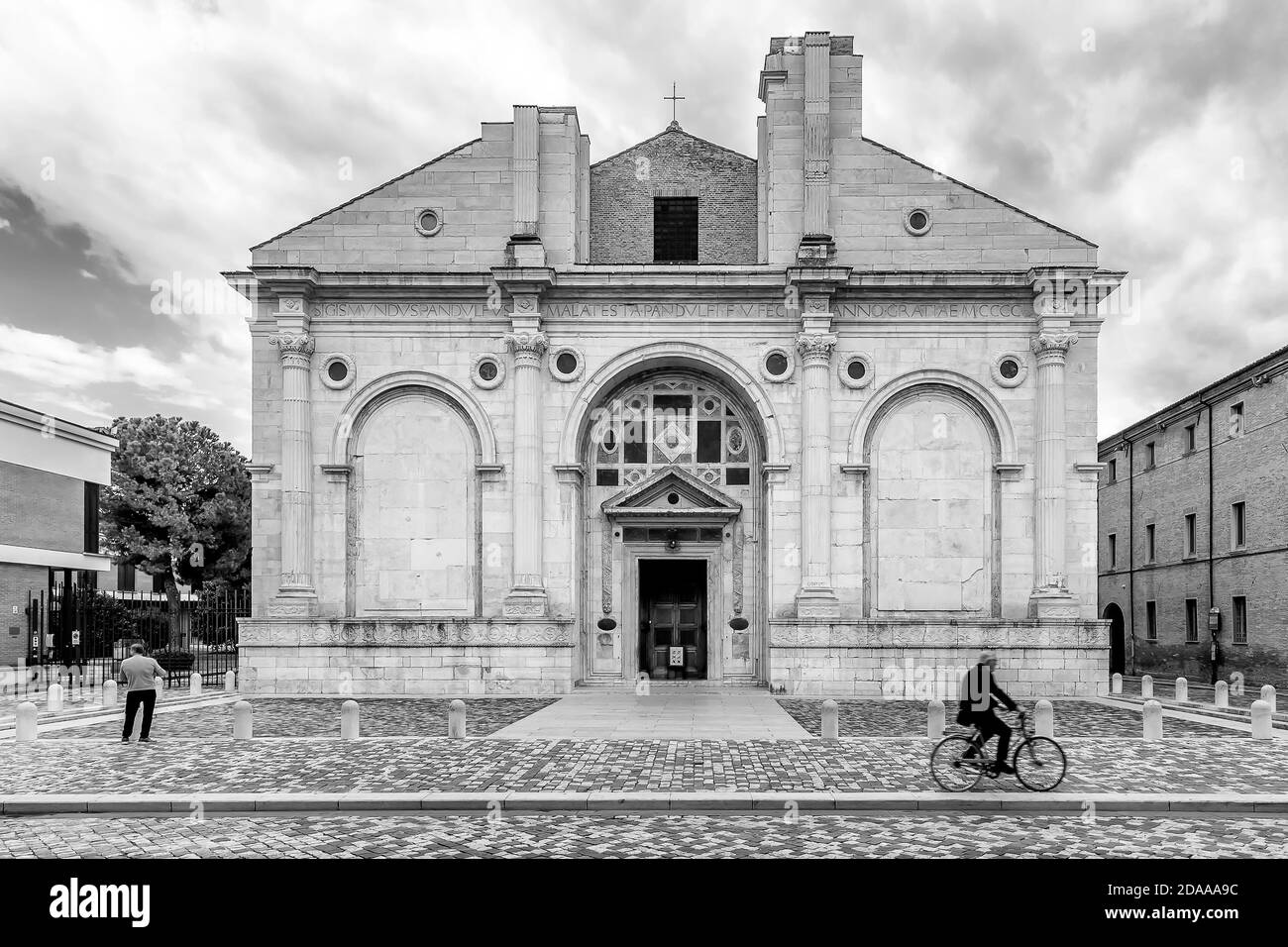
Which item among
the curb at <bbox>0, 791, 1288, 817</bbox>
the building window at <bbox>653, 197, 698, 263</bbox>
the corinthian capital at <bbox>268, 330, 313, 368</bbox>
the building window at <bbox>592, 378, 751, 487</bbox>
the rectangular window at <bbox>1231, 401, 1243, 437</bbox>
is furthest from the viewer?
the rectangular window at <bbox>1231, 401, 1243, 437</bbox>

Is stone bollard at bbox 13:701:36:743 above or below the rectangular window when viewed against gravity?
below

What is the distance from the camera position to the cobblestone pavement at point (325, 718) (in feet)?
54.2

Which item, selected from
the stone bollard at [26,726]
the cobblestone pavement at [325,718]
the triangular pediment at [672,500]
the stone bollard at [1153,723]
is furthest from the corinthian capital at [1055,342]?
the stone bollard at [26,726]

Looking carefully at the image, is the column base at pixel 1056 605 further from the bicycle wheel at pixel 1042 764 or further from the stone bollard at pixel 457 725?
the stone bollard at pixel 457 725

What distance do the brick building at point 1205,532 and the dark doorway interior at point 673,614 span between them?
16.8 m

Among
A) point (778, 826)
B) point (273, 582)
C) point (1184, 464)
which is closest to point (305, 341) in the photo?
point (273, 582)

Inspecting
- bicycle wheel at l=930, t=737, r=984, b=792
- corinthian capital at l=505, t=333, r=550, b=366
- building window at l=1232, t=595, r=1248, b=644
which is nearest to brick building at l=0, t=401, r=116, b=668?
corinthian capital at l=505, t=333, r=550, b=366

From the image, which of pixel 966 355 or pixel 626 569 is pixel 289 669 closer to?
pixel 626 569

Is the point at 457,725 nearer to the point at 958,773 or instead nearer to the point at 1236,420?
the point at 958,773

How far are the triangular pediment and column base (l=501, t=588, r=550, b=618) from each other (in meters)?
3.09

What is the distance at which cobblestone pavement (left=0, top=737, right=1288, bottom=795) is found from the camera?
11609 mm

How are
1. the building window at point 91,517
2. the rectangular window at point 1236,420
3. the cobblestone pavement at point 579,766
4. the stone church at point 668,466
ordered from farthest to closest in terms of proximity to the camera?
the building window at point 91,517 → the rectangular window at point 1236,420 → the stone church at point 668,466 → the cobblestone pavement at point 579,766

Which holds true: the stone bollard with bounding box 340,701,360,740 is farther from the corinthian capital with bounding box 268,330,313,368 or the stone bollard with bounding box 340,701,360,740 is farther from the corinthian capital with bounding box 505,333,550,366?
the corinthian capital with bounding box 268,330,313,368
